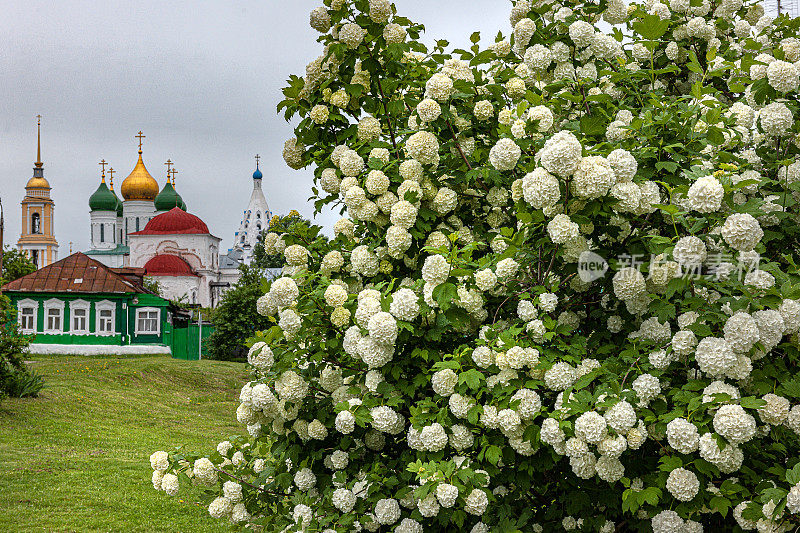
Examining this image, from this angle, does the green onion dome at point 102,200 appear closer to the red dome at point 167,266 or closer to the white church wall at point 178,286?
the red dome at point 167,266

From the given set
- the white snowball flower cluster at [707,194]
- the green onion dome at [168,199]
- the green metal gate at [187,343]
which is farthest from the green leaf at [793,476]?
the green onion dome at [168,199]

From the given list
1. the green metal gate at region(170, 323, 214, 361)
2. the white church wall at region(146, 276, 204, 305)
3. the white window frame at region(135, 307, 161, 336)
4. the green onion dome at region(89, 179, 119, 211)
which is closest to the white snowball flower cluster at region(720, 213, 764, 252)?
the white window frame at region(135, 307, 161, 336)

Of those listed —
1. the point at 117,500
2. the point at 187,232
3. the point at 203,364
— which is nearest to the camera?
the point at 117,500

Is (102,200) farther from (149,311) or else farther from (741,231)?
(741,231)

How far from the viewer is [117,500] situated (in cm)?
1016

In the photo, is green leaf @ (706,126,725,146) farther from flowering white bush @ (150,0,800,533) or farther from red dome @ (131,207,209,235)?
red dome @ (131,207,209,235)

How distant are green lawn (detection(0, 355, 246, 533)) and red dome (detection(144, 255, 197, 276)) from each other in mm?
33059

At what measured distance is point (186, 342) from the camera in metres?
33.5

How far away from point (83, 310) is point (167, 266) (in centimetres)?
3183

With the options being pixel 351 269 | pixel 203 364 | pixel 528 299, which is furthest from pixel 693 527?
pixel 203 364

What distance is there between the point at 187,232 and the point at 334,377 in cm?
6065

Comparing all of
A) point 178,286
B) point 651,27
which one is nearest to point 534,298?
point 651,27

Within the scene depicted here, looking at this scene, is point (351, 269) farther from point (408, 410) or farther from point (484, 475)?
point (484, 475)

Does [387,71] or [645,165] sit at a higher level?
[387,71]
